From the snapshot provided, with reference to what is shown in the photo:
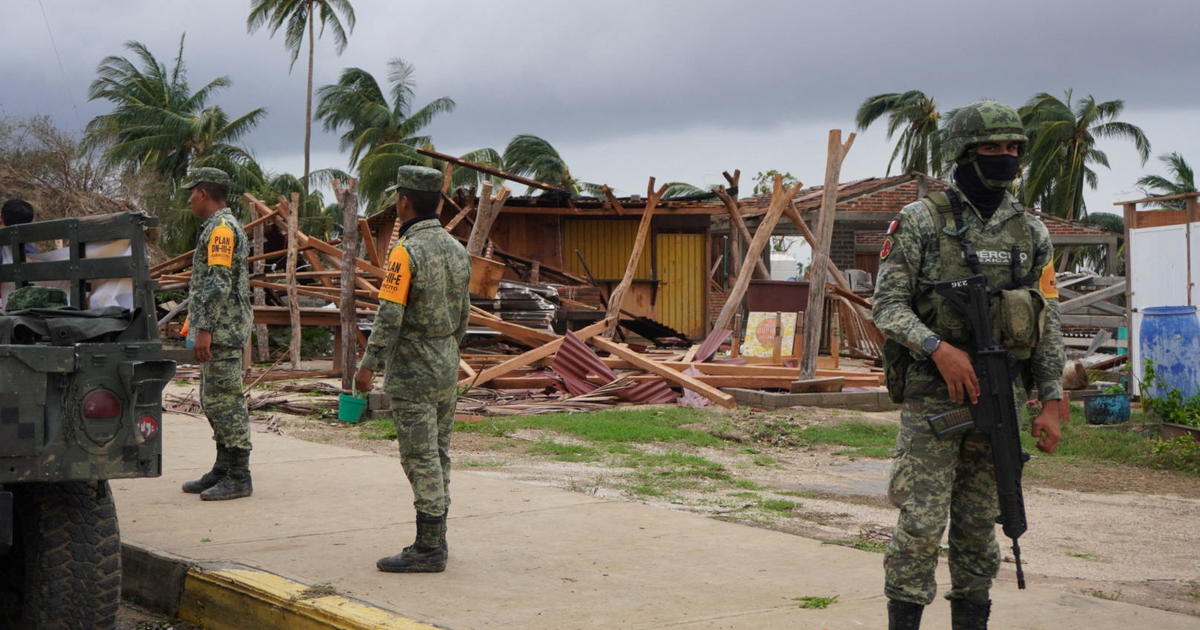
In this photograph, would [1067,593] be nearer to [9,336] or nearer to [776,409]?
[9,336]

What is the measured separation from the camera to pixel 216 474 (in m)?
7.17

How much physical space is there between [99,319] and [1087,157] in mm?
49119

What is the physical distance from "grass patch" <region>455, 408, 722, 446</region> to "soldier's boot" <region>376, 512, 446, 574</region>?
17.7 ft

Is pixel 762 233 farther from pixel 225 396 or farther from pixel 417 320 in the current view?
pixel 417 320

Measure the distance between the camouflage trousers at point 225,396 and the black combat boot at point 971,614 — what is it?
4.45 metres

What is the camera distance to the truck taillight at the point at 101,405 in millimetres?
4168

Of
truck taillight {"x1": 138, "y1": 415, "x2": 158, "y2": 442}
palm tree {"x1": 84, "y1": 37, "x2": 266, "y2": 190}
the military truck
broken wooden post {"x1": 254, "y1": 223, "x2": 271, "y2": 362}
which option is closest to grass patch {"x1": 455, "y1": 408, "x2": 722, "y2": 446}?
the military truck

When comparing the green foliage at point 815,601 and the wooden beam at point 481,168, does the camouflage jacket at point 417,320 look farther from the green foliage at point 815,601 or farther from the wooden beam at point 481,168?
the wooden beam at point 481,168

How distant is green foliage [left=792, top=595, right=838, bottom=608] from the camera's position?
15.3 feet

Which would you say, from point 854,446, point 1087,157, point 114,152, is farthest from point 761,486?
point 1087,157

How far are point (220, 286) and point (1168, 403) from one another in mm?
8631

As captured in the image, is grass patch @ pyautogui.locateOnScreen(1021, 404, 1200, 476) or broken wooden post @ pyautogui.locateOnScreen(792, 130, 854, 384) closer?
grass patch @ pyautogui.locateOnScreen(1021, 404, 1200, 476)

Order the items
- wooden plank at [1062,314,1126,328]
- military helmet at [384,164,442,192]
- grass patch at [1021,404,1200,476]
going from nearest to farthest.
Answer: military helmet at [384,164,442,192], grass patch at [1021,404,1200,476], wooden plank at [1062,314,1126,328]

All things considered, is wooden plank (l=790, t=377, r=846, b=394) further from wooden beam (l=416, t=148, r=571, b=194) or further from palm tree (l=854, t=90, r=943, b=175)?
palm tree (l=854, t=90, r=943, b=175)
